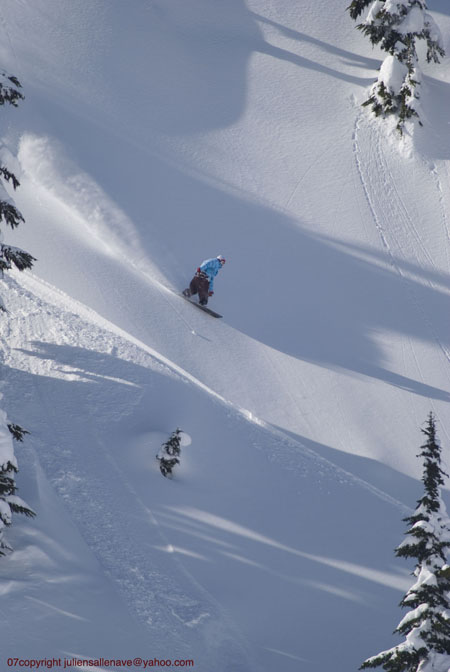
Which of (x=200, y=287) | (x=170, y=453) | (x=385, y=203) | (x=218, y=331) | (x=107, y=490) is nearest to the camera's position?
(x=107, y=490)

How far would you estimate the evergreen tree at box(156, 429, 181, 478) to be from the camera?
33.4 ft

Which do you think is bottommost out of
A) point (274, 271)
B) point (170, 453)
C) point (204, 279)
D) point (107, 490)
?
point (107, 490)

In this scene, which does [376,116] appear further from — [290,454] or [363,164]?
[290,454]

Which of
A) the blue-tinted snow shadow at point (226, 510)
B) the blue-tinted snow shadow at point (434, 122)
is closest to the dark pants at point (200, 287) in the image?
the blue-tinted snow shadow at point (226, 510)

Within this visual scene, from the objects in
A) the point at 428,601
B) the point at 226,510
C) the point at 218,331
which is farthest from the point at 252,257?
the point at 428,601

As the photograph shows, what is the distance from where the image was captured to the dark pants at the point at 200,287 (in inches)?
583

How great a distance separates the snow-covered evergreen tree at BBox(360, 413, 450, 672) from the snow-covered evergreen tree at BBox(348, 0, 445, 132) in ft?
54.8

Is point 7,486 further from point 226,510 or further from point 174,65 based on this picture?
point 174,65

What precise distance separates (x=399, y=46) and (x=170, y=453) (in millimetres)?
16153

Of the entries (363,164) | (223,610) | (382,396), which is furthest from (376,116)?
(223,610)

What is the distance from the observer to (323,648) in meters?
8.64

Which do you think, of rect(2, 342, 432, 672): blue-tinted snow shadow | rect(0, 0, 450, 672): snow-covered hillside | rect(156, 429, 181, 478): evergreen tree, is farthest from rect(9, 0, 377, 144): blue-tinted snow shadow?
rect(156, 429, 181, 478): evergreen tree

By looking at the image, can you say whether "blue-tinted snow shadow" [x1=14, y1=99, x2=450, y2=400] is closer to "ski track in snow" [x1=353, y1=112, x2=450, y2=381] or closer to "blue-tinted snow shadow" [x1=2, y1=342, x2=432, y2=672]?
"ski track in snow" [x1=353, y1=112, x2=450, y2=381]

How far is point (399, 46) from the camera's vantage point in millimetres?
20578
